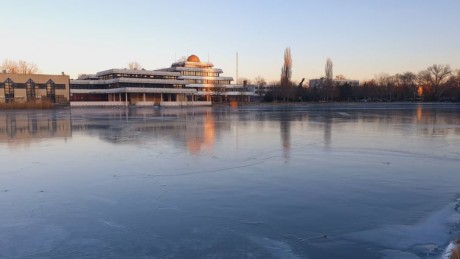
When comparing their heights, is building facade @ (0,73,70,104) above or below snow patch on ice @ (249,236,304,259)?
above

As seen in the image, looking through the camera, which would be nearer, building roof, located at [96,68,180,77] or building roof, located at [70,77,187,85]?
building roof, located at [70,77,187,85]

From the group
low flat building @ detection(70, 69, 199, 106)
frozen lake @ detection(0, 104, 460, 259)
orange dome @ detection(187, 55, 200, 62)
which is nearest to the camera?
frozen lake @ detection(0, 104, 460, 259)

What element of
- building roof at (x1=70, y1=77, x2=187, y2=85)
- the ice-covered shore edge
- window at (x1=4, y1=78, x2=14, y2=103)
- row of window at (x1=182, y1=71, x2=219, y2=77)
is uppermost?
row of window at (x1=182, y1=71, x2=219, y2=77)

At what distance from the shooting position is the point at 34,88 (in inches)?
3155

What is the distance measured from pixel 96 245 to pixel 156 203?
1.69 metres

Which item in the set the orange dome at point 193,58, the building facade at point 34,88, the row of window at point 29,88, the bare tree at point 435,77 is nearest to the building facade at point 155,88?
the orange dome at point 193,58

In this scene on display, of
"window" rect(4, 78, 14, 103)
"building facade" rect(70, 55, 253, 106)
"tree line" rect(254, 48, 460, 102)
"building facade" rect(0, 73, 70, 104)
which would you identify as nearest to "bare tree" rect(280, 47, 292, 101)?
"tree line" rect(254, 48, 460, 102)

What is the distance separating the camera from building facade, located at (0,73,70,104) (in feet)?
252

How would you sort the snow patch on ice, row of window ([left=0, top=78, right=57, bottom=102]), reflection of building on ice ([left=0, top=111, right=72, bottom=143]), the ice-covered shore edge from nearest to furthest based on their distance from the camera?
the ice-covered shore edge, the snow patch on ice, reflection of building on ice ([left=0, top=111, right=72, bottom=143]), row of window ([left=0, top=78, right=57, bottom=102])

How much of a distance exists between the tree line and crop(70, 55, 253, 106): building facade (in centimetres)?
1507

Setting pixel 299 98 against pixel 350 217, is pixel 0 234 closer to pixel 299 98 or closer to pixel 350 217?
pixel 350 217

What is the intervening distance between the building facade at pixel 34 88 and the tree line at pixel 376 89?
50601 mm

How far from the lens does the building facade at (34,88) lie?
76688mm

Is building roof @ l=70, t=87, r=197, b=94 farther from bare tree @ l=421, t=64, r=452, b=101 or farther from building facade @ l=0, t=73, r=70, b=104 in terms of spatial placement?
bare tree @ l=421, t=64, r=452, b=101
